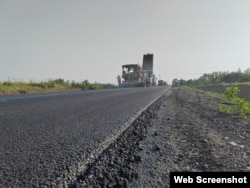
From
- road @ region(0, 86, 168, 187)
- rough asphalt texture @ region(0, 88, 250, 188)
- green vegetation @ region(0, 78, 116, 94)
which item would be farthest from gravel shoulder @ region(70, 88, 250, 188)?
green vegetation @ region(0, 78, 116, 94)

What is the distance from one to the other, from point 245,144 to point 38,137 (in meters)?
2.67

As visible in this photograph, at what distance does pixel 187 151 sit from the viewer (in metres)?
2.98

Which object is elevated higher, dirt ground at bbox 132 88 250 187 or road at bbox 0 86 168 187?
road at bbox 0 86 168 187

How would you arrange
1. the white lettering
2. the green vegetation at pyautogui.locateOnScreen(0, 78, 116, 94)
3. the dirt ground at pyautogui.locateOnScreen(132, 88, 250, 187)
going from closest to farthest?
the white lettering → the dirt ground at pyautogui.locateOnScreen(132, 88, 250, 187) → the green vegetation at pyautogui.locateOnScreen(0, 78, 116, 94)

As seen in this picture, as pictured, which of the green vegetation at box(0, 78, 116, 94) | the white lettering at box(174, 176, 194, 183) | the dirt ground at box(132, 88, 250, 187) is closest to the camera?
the white lettering at box(174, 176, 194, 183)

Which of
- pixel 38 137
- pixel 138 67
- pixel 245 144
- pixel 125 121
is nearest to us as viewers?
pixel 38 137

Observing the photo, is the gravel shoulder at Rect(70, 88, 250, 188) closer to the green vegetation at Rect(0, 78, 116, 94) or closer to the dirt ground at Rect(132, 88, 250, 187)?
the dirt ground at Rect(132, 88, 250, 187)

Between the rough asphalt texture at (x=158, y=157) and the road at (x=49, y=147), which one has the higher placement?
the road at (x=49, y=147)

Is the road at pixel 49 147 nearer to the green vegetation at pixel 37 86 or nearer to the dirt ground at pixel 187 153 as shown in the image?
the dirt ground at pixel 187 153

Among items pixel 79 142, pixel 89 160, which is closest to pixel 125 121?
pixel 79 142

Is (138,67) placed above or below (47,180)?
above

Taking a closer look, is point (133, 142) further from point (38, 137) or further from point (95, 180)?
point (95, 180)

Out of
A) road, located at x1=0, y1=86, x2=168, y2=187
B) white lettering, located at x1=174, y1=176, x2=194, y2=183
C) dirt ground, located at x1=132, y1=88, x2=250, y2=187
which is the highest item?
road, located at x1=0, y1=86, x2=168, y2=187

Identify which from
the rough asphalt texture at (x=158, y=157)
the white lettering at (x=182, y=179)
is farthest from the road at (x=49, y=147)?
the white lettering at (x=182, y=179)
